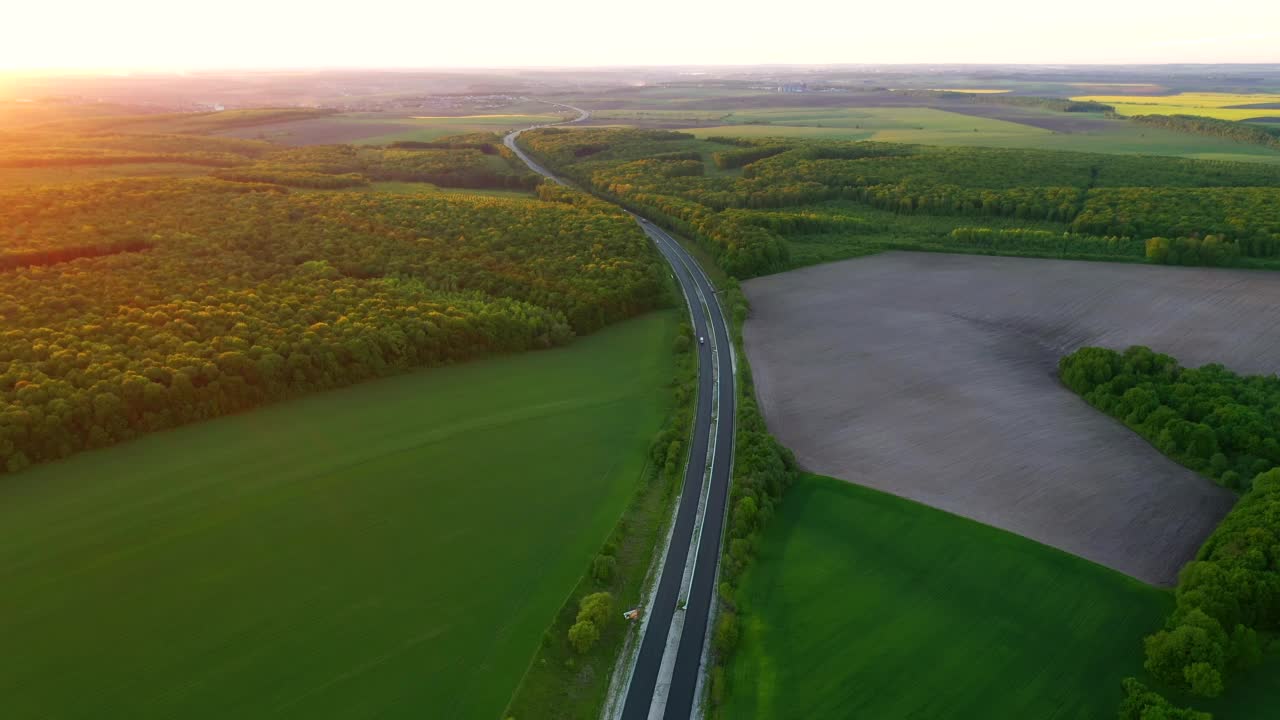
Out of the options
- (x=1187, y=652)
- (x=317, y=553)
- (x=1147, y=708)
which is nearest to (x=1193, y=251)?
(x=1187, y=652)

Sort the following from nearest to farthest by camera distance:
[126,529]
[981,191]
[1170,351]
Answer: [126,529] < [1170,351] < [981,191]

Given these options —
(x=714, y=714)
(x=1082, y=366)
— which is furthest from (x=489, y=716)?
(x=1082, y=366)

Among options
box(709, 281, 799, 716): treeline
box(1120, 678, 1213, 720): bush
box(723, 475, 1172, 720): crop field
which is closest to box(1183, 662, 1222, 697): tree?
box(1120, 678, 1213, 720): bush

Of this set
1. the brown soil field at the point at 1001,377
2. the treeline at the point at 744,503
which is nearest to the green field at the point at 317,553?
the treeline at the point at 744,503

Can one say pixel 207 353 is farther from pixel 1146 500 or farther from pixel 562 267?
pixel 1146 500

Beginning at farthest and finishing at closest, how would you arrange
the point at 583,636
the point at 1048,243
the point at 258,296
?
the point at 1048,243
the point at 258,296
the point at 583,636

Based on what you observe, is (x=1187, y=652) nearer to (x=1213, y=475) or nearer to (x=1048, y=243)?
(x=1213, y=475)

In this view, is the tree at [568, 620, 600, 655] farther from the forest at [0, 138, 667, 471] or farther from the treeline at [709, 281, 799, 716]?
the forest at [0, 138, 667, 471]
